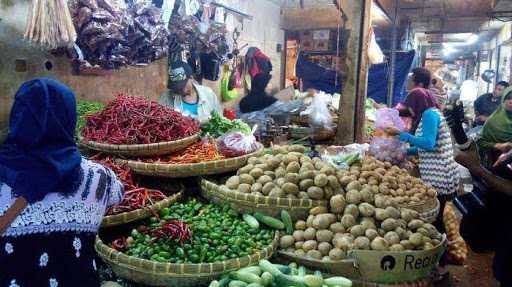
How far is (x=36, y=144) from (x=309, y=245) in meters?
1.87

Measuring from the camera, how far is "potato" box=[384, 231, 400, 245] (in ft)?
9.59

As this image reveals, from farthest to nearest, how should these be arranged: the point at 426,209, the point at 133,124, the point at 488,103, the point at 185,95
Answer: the point at 488,103
the point at 185,95
the point at 426,209
the point at 133,124

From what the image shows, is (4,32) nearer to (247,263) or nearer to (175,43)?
(175,43)

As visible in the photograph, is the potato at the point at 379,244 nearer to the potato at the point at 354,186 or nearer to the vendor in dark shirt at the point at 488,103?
the potato at the point at 354,186

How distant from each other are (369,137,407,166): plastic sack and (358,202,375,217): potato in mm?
1895

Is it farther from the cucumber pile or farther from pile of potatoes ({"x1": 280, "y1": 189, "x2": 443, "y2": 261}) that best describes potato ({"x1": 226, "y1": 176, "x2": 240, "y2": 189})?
the cucumber pile

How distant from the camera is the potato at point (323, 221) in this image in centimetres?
302

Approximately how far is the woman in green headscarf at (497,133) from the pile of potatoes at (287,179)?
2.31m

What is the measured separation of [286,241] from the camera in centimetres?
299

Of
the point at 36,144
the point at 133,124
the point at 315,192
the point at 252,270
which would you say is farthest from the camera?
the point at 133,124

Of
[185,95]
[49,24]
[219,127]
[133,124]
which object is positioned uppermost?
[49,24]

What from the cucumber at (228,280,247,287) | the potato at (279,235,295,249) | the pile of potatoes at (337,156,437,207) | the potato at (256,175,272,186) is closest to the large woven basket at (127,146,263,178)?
the potato at (256,175,272,186)

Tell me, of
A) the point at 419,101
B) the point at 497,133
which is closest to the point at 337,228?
the point at 419,101

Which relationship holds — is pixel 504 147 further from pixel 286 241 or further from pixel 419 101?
pixel 286 241
